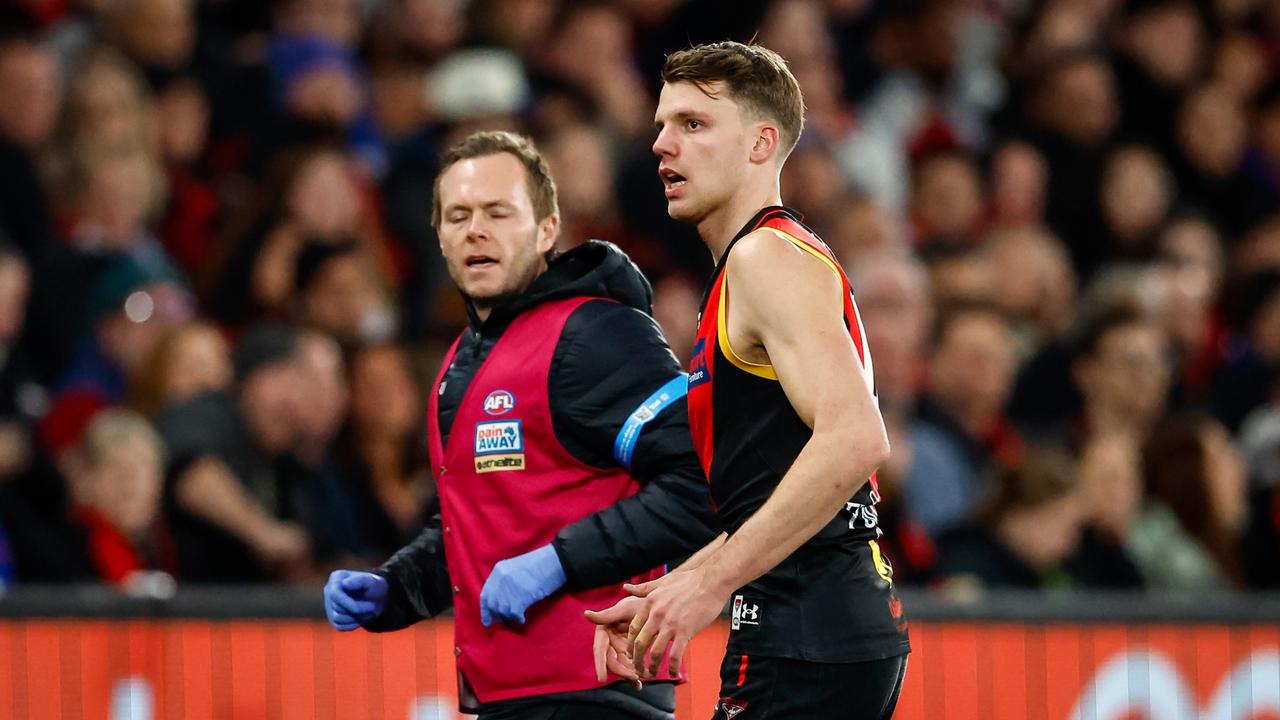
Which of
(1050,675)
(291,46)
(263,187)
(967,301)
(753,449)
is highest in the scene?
(291,46)

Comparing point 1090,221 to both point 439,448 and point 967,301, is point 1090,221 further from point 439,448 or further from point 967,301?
point 439,448

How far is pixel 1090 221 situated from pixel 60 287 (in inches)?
264

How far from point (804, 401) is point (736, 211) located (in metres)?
0.58

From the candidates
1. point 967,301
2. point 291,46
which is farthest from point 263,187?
point 967,301

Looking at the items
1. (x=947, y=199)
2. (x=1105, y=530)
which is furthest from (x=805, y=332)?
(x=947, y=199)

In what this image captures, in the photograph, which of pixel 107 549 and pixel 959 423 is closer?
pixel 107 549

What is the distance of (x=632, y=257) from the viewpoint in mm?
9484

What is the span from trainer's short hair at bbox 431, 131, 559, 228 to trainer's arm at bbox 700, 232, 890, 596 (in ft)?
3.79

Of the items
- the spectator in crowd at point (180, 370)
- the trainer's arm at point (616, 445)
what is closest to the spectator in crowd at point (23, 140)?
the spectator in crowd at point (180, 370)

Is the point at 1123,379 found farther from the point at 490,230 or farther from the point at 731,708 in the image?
the point at 731,708

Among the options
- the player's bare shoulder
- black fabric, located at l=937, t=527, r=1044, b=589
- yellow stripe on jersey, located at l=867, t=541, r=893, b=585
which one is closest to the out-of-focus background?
black fabric, located at l=937, t=527, r=1044, b=589

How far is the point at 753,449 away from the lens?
397cm

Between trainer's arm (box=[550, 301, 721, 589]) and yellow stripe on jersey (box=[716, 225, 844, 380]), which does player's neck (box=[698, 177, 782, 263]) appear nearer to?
yellow stripe on jersey (box=[716, 225, 844, 380])

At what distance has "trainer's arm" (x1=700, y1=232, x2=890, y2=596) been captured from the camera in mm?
3668
